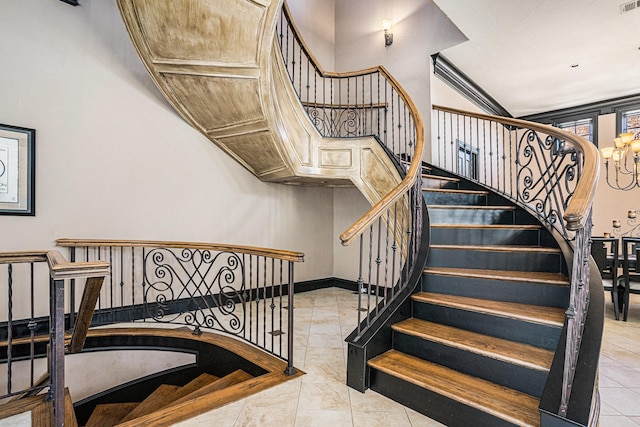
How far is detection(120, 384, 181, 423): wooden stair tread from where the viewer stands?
2.84m

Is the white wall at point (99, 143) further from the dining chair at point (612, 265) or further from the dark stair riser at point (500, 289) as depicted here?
the dining chair at point (612, 265)

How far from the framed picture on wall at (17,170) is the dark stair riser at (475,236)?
12.5 ft

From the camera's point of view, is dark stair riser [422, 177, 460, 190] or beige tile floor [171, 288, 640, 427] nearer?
beige tile floor [171, 288, 640, 427]

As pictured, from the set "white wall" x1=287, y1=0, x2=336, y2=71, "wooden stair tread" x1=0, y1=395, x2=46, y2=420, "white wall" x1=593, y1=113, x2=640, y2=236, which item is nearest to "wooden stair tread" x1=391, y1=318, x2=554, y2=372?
"wooden stair tread" x1=0, y1=395, x2=46, y2=420

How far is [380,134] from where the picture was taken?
5.43 m

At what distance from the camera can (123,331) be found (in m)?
3.39

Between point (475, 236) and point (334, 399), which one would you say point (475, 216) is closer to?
point (475, 236)

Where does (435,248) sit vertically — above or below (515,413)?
above

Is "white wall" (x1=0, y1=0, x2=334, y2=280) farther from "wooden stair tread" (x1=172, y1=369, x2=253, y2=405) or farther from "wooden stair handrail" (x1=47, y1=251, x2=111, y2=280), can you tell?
"wooden stair handrail" (x1=47, y1=251, x2=111, y2=280)

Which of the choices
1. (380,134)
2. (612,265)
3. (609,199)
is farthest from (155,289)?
(609,199)

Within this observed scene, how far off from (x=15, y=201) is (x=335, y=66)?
17.2 feet

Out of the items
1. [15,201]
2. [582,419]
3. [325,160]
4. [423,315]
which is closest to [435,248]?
[423,315]

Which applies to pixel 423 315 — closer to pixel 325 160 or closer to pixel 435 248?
pixel 435 248

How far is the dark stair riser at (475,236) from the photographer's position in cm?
312
